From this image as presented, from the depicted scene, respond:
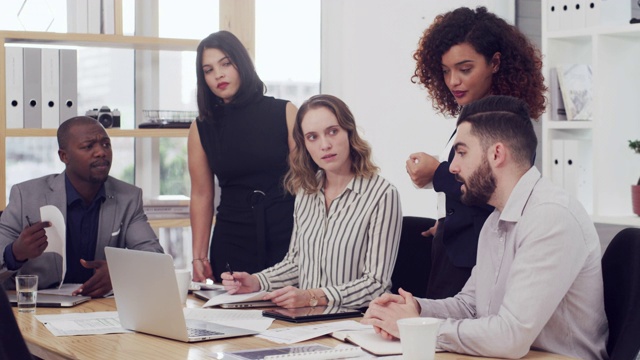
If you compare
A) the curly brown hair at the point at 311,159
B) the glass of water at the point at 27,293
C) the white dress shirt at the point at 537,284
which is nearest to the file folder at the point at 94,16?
the curly brown hair at the point at 311,159

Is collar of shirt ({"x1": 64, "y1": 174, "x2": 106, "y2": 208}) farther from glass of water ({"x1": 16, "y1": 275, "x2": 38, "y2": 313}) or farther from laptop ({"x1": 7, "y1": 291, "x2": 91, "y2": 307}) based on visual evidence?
glass of water ({"x1": 16, "y1": 275, "x2": 38, "y2": 313})

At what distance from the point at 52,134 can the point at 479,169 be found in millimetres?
2521

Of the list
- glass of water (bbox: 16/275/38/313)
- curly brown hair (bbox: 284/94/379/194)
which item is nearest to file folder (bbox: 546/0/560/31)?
curly brown hair (bbox: 284/94/379/194)

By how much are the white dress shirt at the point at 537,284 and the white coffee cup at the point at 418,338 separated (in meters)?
0.15

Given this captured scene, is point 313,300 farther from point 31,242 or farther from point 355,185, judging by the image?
point 31,242

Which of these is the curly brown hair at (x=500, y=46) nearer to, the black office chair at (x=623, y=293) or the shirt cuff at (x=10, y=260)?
the black office chair at (x=623, y=293)

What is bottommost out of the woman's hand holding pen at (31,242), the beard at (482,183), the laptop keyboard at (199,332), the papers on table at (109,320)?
the papers on table at (109,320)

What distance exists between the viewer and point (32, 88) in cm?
393

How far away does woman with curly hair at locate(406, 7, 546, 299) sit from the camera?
2.35 m

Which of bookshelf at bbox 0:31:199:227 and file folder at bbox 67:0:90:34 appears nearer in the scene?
bookshelf at bbox 0:31:199:227

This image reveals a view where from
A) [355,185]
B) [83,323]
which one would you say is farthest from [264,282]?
[83,323]

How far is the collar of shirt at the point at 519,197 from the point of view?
190 cm

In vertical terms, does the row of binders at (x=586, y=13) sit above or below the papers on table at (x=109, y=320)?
above

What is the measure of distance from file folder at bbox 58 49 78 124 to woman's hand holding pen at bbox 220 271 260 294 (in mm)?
1791
